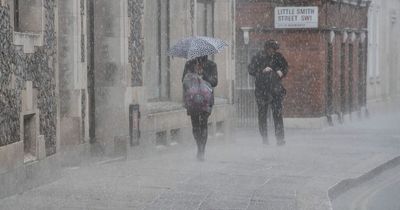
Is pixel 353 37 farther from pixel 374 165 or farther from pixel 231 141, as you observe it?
pixel 374 165

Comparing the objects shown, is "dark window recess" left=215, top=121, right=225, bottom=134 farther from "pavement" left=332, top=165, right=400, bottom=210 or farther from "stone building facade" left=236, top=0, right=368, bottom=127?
"stone building facade" left=236, top=0, right=368, bottom=127

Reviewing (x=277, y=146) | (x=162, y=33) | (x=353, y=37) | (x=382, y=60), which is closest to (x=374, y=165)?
(x=277, y=146)

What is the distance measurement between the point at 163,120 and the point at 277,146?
2.77m

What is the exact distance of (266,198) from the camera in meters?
11.1

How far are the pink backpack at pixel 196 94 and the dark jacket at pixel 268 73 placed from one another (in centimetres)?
313

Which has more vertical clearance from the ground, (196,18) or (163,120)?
(196,18)

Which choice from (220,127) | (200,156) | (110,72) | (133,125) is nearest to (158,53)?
(110,72)

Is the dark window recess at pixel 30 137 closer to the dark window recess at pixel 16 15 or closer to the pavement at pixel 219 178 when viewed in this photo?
the pavement at pixel 219 178

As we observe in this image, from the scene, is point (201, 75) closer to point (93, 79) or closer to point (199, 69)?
point (199, 69)

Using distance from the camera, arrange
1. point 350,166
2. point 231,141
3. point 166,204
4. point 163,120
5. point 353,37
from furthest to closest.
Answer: point 353,37 → point 231,141 → point 163,120 → point 350,166 → point 166,204

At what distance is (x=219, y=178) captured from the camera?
12.9 m

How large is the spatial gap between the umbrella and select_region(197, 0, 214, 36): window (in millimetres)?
3759

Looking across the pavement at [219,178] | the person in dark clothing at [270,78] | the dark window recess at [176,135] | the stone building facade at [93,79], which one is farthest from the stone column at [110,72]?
the person in dark clothing at [270,78]

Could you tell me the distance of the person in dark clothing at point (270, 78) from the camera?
17.6 meters
